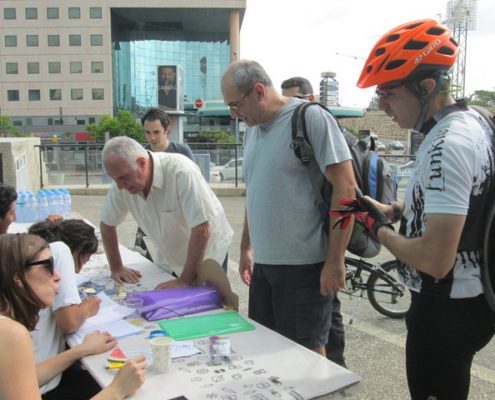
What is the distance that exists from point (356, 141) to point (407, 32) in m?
0.96

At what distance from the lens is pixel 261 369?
1.80 metres

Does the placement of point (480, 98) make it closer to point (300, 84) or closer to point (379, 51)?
point (300, 84)

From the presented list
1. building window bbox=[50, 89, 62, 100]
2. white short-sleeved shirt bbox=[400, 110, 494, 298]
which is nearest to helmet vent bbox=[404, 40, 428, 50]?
white short-sleeved shirt bbox=[400, 110, 494, 298]

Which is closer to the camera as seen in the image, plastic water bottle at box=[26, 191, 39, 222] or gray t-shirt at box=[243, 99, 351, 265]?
gray t-shirt at box=[243, 99, 351, 265]

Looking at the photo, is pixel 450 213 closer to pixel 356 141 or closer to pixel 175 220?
pixel 356 141

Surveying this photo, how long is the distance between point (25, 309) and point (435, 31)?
1.71m

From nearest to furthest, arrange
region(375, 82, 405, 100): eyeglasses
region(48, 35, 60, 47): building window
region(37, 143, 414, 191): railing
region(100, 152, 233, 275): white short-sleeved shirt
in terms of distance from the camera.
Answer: region(375, 82, 405, 100): eyeglasses < region(100, 152, 233, 275): white short-sleeved shirt < region(37, 143, 414, 191): railing < region(48, 35, 60, 47): building window

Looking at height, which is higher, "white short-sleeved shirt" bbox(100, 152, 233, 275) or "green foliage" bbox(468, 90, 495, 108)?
"green foliage" bbox(468, 90, 495, 108)

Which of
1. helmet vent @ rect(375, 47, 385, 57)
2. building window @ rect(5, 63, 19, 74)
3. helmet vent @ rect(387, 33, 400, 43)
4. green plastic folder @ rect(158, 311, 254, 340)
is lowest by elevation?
green plastic folder @ rect(158, 311, 254, 340)

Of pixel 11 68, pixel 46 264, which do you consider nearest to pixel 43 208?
pixel 46 264

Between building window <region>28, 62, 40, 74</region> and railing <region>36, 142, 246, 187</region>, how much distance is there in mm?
52382

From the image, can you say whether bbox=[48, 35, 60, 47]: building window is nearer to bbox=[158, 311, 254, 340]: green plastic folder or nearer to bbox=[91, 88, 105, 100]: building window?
bbox=[91, 88, 105, 100]: building window

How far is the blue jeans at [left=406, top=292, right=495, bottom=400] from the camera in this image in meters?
1.48

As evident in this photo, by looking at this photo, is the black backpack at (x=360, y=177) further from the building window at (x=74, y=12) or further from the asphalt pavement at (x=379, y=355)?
the building window at (x=74, y=12)
